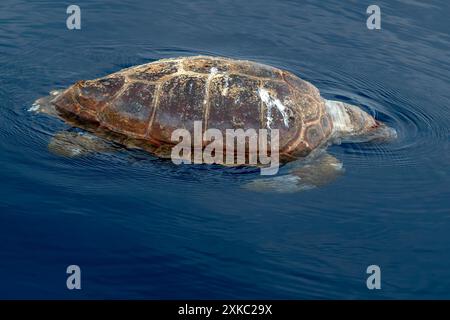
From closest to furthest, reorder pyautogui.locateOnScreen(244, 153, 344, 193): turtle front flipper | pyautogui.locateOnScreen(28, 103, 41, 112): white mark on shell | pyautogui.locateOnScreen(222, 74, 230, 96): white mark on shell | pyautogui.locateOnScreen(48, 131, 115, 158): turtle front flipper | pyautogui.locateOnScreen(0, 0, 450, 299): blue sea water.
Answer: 1. pyautogui.locateOnScreen(0, 0, 450, 299): blue sea water
2. pyautogui.locateOnScreen(244, 153, 344, 193): turtle front flipper
3. pyautogui.locateOnScreen(48, 131, 115, 158): turtle front flipper
4. pyautogui.locateOnScreen(222, 74, 230, 96): white mark on shell
5. pyautogui.locateOnScreen(28, 103, 41, 112): white mark on shell

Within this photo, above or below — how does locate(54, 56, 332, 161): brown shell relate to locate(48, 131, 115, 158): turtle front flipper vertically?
above

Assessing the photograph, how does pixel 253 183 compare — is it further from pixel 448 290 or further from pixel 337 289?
pixel 448 290

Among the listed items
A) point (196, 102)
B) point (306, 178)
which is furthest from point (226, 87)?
point (306, 178)

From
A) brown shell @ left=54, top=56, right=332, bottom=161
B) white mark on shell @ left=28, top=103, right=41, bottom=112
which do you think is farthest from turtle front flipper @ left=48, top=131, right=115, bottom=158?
white mark on shell @ left=28, top=103, right=41, bottom=112

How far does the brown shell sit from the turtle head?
1.78ft

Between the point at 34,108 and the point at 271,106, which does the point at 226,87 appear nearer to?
the point at 271,106

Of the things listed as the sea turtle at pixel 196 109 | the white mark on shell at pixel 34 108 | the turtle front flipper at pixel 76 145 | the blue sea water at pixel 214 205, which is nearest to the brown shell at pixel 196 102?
the sea turtle at pixel 196 109

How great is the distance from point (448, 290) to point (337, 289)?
1.21 m

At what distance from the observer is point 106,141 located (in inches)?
310

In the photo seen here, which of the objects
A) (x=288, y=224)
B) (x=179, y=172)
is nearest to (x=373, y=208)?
(x=288, y=224)

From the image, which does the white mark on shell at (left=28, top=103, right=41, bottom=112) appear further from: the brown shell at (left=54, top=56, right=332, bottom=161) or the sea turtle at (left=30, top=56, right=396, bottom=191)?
the brown shell at (left=54, top=56, right=332, bottom=161)

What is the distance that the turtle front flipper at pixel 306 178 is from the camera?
7379 millimetres

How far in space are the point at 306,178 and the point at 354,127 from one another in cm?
162

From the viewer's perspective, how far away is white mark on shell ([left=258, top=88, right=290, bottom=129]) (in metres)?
7.89
